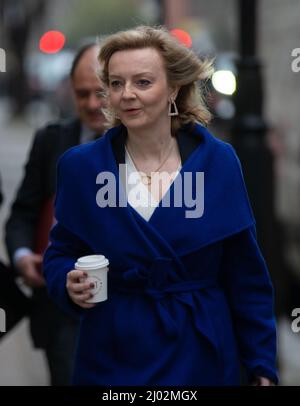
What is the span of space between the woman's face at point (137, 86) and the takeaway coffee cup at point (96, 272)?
384 mm

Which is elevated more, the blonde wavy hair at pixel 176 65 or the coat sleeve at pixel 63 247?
the blonde wavy hair at pixel 176 65

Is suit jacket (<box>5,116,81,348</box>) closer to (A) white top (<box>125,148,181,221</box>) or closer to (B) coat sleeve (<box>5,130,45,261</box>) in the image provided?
(B) coat sleeve (<box>5,130,45,261</box>)

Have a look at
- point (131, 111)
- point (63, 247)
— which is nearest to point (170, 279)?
point (63, 247)

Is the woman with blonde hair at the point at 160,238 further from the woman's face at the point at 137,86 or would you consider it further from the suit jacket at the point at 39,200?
the suit jacket at the point at 39,200

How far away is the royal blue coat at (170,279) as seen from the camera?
2.10 m

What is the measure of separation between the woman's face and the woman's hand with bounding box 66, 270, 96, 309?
1.42 ft

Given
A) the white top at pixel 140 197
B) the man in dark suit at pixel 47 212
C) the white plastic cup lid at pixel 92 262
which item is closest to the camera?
the white plastic cup lid at pixel 92 262

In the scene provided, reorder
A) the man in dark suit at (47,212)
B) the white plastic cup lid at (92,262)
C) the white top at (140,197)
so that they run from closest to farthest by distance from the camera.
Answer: the white plastic cup lid at (92,262)
the white top at (140,197)
the man in dark suit at (47,212)

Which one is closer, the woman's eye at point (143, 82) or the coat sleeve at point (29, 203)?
the woman's eye at point (143, 82)

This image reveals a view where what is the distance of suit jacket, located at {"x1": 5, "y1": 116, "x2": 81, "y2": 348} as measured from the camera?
3082 mm

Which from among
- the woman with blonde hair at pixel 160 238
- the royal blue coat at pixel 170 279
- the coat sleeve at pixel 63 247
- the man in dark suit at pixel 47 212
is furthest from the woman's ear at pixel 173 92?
the man in dark suit at pixel 47 212

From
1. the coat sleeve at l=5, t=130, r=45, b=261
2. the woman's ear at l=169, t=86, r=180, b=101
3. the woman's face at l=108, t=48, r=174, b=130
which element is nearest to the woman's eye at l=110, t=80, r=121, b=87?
the woman's face at l=108, t=48, r=174, b=130

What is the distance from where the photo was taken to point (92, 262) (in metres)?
2.02

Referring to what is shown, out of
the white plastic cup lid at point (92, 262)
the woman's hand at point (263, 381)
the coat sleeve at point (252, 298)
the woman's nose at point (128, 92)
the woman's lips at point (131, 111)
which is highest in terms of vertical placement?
the woman's nose at point (128, 92)
